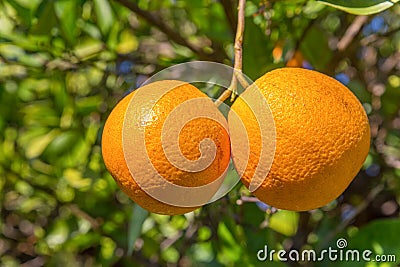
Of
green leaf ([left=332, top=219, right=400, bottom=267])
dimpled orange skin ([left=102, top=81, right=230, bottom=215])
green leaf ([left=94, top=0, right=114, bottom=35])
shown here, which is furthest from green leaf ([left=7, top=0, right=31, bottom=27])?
green leaf ([left=332, top=219, right=400, bottom=267])

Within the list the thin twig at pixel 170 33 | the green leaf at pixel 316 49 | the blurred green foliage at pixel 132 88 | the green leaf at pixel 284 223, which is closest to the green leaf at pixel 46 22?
the blurred green foliage at pixel 132 88

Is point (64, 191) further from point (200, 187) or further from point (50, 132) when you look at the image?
point (200, 187)

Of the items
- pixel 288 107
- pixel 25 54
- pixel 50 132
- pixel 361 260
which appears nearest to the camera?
pixel 288 107

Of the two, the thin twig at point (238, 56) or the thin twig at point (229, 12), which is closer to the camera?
the thin twig at point (238, 56)

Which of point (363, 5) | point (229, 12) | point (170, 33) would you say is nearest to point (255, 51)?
point (229, 12)

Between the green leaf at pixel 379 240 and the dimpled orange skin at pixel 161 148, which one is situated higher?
the dimpled orange skin at pixel 161 148

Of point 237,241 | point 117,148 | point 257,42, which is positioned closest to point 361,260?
point 237,241

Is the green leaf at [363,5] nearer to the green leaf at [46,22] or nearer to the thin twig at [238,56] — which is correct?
the thin twig at [238,56]

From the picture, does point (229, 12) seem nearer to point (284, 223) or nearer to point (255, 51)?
point (255, 51)
